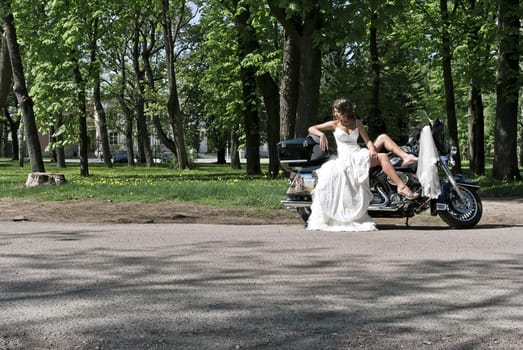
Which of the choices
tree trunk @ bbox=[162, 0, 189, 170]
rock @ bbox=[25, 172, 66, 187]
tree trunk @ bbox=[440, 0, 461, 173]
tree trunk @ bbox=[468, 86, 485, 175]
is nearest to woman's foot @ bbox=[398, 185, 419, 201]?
rock @ bbox=[25, 172, 66, 187]

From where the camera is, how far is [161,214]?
10.5m

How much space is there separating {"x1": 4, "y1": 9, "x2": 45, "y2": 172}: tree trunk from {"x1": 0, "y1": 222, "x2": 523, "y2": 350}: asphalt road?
10715 mm

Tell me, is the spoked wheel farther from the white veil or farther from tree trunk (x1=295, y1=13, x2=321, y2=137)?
tree trunk (x1=295, y1=13, x2=321, y2=137)

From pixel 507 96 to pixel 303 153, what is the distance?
11529mm

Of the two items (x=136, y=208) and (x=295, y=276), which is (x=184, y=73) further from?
(x=295, y=276)

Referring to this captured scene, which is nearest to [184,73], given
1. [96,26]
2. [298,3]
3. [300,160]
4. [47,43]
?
[96,26]

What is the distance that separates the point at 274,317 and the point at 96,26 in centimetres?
2496

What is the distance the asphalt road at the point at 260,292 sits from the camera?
3.60m

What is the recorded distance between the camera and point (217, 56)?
31031mm

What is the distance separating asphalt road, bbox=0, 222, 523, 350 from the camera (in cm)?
360

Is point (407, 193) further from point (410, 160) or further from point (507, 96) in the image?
point (507, 96)

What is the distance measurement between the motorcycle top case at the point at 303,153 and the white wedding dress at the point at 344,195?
493mm

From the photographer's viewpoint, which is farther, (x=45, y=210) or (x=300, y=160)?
(x=45, y=210)

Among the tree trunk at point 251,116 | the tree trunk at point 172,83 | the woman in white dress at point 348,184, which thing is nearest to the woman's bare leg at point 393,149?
the woman in white dress at point 348,184
